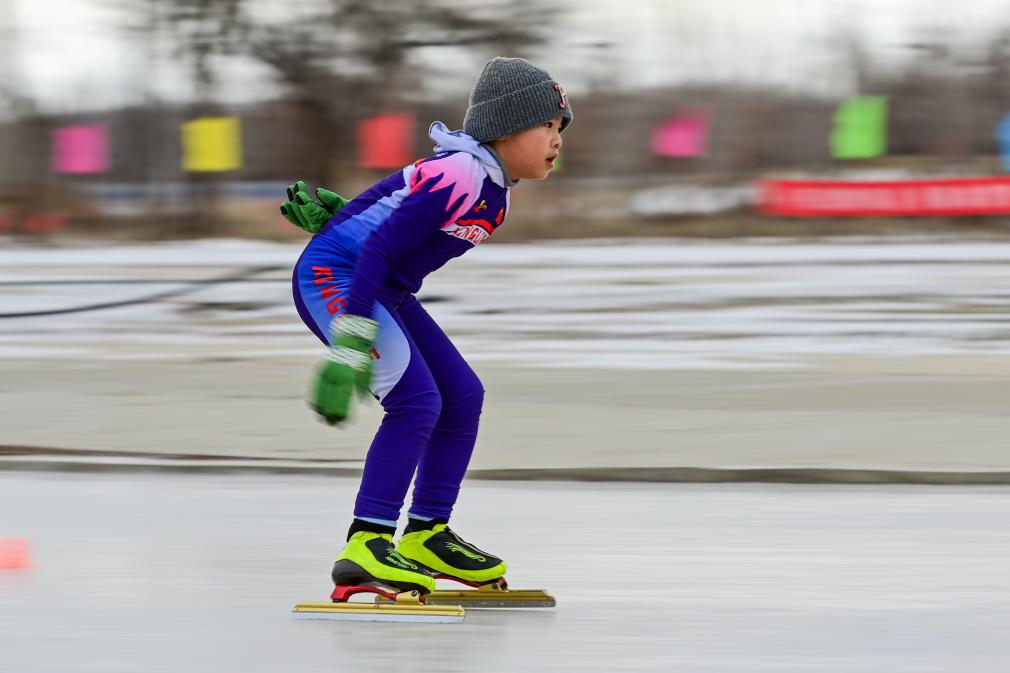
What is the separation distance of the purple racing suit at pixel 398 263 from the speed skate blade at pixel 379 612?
0.75 feet

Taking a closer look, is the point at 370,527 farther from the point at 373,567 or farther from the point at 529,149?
the point at 529,149

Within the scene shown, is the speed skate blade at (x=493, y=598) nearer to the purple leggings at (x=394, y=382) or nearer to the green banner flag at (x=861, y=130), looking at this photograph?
the purple leggings at (x=394, y=382)

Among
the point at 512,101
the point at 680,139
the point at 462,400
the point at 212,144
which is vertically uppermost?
the point at 512,101

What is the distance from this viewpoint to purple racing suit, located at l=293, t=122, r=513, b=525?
3975 mm

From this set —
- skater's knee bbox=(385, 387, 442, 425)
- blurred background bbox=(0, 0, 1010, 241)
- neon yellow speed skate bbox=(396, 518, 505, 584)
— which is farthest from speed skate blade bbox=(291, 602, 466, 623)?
blurred background bbox=(0, 0, 1010, 241)

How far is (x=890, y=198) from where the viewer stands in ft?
90.8

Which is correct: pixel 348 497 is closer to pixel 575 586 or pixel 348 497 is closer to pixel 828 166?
pixel 575 586

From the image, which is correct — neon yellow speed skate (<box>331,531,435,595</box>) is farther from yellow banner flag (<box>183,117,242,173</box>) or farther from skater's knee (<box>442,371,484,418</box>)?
yellow banner flag (<box>183,117,242,173</box>)

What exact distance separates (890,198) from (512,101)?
24597mm

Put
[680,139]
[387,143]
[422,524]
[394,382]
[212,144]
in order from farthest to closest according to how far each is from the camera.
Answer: [680,139] → [387,143] → [212,144] → [422,524] → [394,382]

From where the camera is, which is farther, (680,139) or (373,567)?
(680,139)

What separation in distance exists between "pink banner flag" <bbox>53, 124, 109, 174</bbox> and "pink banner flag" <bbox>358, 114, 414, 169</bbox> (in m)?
5.22

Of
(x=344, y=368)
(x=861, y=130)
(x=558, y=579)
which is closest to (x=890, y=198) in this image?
(x=861, y=130)

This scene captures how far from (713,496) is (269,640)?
2494 mm
